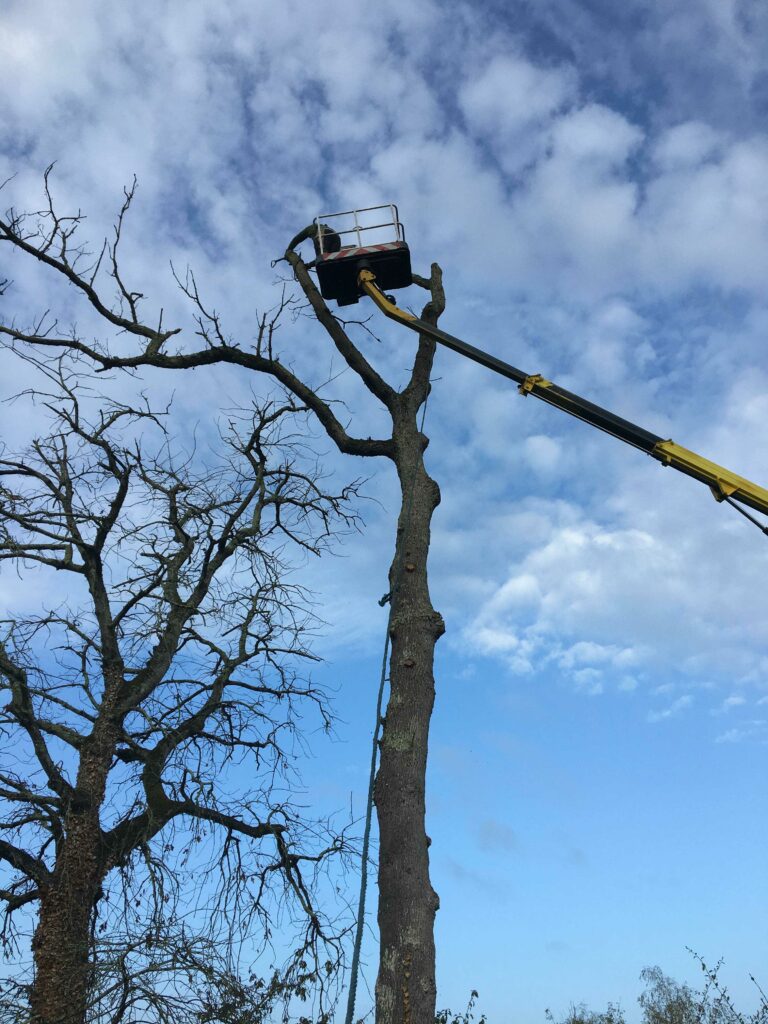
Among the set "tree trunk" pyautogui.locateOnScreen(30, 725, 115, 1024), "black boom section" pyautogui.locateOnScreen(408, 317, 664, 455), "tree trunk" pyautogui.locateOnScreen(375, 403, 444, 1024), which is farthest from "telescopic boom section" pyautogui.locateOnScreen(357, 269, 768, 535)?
"tree trunk" pyautogui.locateOnScreen(30, 725, 115, 1024)

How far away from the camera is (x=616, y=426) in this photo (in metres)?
7.46

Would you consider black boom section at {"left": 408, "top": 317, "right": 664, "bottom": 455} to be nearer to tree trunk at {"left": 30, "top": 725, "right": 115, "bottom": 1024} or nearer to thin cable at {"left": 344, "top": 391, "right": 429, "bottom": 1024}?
thin cable at {"left": 344, "top": 391, "right": 429, "bottom": 1024}

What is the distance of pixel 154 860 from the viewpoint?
7.89m

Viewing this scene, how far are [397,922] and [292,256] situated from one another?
6.18m

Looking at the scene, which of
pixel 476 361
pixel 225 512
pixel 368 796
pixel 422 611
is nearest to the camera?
pixel 368 796

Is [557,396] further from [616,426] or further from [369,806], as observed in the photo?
[369,806]

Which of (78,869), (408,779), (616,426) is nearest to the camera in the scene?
(408,779)

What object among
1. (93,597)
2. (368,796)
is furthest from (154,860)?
(368,796)

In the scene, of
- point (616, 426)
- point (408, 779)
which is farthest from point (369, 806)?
point (616, 426)

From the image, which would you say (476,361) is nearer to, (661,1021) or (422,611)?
(422,611)

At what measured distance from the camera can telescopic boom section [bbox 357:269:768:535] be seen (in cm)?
716

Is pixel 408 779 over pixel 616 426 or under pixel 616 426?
under

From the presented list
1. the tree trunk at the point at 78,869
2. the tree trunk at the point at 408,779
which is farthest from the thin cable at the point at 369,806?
the tree trunk at the point at 78,869

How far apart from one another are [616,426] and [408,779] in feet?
11.9
